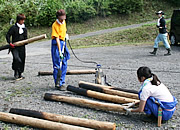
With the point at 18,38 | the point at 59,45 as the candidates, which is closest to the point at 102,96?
the point at 59,45

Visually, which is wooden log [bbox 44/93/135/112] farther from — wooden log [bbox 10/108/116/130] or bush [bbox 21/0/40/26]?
bush [bbox 21/0/40/26]

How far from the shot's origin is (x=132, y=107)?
537cm

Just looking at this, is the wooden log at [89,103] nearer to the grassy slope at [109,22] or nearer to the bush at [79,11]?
the grassy slope at [109,22]

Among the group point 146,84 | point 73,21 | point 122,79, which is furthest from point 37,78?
point 73,21

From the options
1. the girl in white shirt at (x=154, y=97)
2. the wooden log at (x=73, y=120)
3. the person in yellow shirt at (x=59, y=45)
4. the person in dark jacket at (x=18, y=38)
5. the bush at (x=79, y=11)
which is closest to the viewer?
the wooden log at (x=73, y=120)

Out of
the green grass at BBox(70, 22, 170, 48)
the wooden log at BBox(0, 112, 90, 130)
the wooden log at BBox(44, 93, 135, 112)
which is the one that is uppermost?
the green grass at BBox(70, 22, 170, 48)

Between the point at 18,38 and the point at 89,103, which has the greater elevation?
the point at 18,38

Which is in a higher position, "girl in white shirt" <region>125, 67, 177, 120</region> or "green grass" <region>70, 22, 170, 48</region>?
"green grass" <region>70, 22, 170, 48</region>

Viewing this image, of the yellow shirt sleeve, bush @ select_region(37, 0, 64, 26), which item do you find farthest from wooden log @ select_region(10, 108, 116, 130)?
bush @ select_region(37, 0, 64, 26)

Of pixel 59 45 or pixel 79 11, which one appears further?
pixel 79 11

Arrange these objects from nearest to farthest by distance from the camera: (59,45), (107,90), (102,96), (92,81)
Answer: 1. (102,96)
2. (107,90)
3. (59,45)
4. (92,81)

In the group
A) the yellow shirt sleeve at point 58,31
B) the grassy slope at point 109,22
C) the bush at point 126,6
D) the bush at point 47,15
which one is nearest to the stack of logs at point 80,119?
the yellow shirt sleeve at point 58,31

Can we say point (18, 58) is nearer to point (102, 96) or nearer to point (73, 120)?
point (102, 96)

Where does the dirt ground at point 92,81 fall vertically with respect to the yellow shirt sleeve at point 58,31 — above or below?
below
